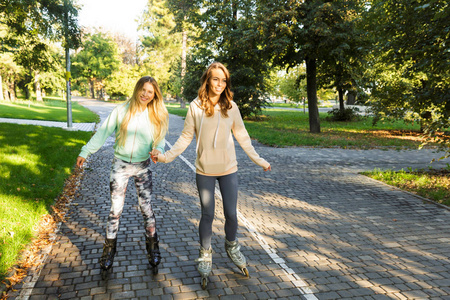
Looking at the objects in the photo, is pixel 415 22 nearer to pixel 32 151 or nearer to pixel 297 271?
pixel 297 271

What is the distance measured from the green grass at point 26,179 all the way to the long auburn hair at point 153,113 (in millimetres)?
1922

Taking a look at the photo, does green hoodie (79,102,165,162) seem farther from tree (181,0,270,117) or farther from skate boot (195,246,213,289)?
tree (181,0,270,117)

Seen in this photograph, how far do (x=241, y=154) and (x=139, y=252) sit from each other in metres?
8.13

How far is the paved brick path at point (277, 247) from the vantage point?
343 centimetres

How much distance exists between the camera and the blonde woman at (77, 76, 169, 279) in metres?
3.60

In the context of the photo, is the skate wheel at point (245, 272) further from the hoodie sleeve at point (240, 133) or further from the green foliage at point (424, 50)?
the green foliage at point (424, 50)

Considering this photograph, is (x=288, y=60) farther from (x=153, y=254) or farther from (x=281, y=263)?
(x=153, y=254)

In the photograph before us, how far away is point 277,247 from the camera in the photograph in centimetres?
445

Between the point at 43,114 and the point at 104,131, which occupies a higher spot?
the point at 43,114

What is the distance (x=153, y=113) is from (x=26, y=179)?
4.79 m

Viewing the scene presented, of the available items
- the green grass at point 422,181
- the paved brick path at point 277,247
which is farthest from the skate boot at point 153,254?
the green grass at point 422,181

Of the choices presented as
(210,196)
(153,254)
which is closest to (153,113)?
(210,196)

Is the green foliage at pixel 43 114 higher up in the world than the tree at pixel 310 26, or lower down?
lower down

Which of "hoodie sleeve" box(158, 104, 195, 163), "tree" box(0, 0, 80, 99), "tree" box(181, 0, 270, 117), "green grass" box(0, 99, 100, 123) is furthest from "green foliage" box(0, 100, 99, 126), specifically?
"hoodie sleeve" box(158, 104, 195, 163)
